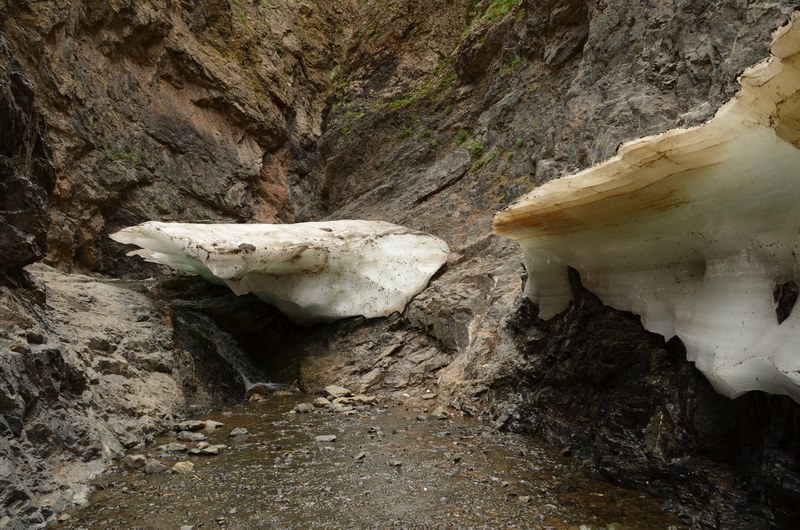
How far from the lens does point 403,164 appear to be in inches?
492

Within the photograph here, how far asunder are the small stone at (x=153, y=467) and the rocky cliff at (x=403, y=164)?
43cm

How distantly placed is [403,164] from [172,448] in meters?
8.76

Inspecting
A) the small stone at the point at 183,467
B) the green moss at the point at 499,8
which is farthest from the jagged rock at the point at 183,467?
the green moss at the point at 499,8

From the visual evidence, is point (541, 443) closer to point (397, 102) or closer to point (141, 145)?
point (397, 102)

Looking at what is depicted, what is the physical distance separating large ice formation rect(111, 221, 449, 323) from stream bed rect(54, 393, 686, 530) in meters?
2.94

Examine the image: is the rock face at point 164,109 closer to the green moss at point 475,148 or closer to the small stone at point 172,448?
the green moss at point 475,148

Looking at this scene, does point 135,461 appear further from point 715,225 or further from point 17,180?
point 715,225

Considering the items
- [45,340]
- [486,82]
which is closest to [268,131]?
[486,82]

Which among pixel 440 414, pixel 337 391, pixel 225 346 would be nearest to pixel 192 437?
pixel 337 391

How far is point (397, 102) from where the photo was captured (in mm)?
13828

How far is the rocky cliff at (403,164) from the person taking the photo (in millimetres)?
3939

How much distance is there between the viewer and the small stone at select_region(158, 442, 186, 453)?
489cm

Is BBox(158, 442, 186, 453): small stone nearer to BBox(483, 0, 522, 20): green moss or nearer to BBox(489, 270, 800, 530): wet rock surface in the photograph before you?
BBox(489, 270, 800, 530): wet rock surface

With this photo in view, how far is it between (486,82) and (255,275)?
681cm
